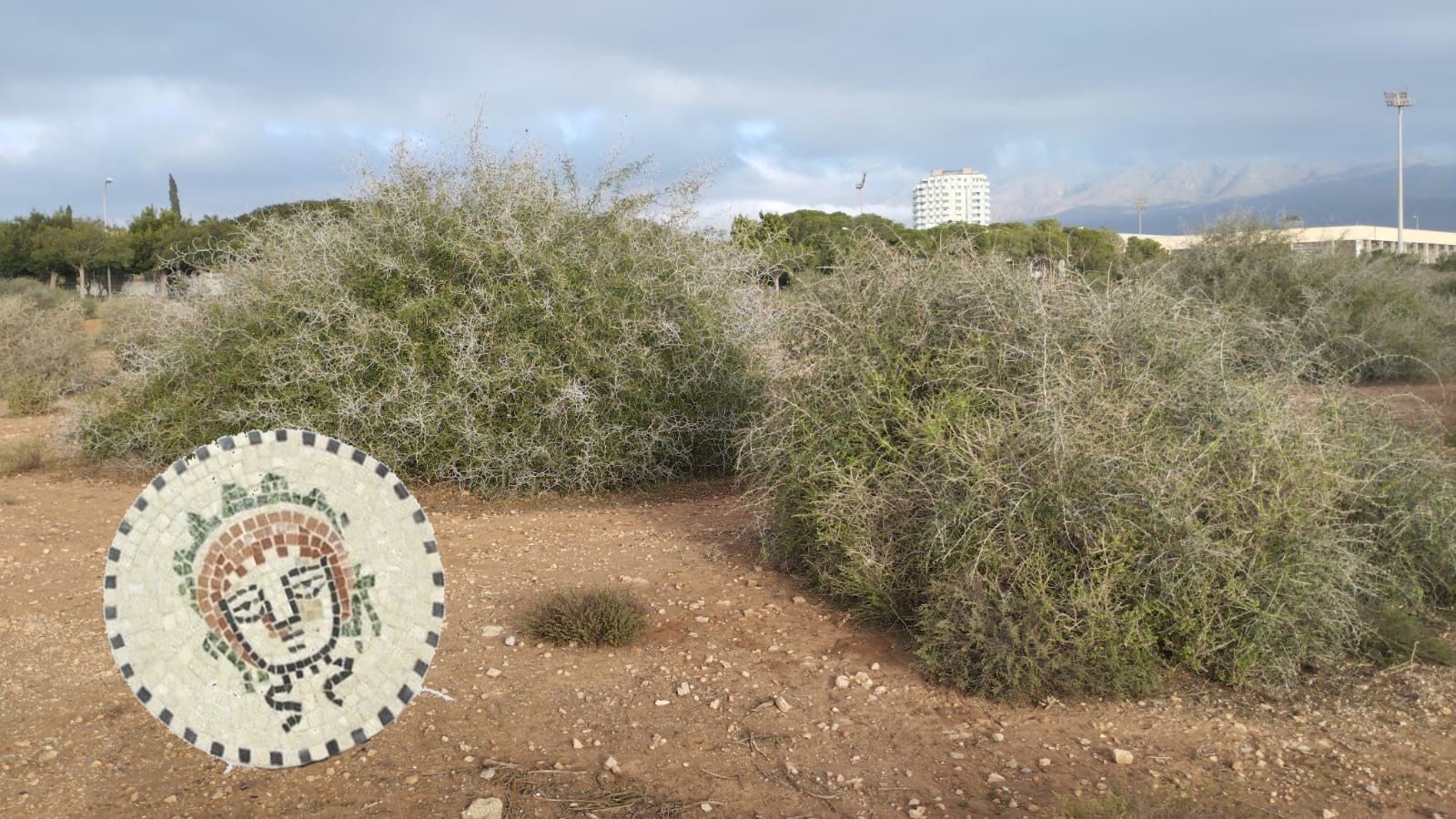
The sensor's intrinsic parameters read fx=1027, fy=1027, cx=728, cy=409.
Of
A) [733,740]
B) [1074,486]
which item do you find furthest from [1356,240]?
[733,740]

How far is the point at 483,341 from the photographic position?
873 cm

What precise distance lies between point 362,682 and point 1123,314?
4373 millimetres

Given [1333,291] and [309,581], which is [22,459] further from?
[1333,291]

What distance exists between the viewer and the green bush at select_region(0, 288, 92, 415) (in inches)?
600

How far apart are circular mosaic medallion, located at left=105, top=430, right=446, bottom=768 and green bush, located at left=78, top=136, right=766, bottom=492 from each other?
5.14 metres

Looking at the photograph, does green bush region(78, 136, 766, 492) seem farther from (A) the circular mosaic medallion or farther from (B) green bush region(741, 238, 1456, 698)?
(A) the circular mosaic medallion

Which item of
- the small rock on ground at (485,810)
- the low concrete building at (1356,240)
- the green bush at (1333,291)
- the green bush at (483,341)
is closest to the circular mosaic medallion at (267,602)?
the small rock on ground at (485,810)

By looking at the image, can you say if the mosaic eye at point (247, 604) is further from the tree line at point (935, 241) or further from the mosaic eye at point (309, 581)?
the tree line at point (935, 241)

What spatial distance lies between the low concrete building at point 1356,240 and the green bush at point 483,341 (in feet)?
38.3

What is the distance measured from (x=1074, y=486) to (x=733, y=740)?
1.97m

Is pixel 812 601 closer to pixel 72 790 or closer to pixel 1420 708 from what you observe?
pixel 1420 708

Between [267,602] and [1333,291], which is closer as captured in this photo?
[267,602]

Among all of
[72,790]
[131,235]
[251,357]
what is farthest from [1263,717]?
[131,235]

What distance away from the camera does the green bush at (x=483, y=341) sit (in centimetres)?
870
